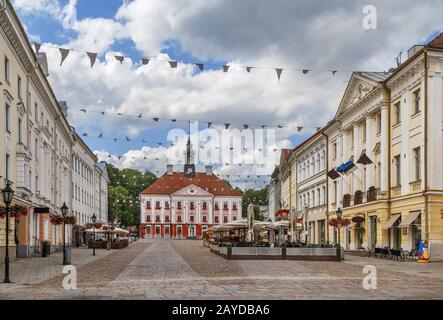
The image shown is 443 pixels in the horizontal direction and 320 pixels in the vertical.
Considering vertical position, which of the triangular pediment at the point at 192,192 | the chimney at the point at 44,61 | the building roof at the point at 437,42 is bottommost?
the triangular pediment at the point at 192,192

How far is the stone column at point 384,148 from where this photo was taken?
38406 millimetres

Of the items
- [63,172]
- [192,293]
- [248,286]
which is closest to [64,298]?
[192,293]

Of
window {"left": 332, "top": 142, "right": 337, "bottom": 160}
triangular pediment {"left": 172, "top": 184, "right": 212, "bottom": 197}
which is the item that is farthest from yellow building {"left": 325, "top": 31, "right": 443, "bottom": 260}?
triangular pediment {"left": 172, "top": 184, "right": 212, "bottom": 197}

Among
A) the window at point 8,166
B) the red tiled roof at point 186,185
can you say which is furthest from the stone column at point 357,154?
the red tiled roof at point 186,185

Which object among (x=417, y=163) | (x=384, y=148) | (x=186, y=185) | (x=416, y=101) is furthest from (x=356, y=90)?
(x=186, y=185)

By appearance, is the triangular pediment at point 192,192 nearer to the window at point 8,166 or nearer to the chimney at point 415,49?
the chimney at point 415,49

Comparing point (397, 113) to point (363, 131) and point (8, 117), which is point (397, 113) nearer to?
point (363, 131)

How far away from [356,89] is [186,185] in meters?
93.4

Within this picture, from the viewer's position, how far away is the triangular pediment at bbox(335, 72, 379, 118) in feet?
136

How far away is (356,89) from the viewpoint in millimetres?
44875

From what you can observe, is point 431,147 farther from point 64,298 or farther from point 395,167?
point 64,298

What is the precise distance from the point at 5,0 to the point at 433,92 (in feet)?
68.2

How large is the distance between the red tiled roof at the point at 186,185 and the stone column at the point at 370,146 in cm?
9432

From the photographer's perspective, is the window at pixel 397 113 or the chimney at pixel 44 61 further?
the chimney at pixel 44 61
